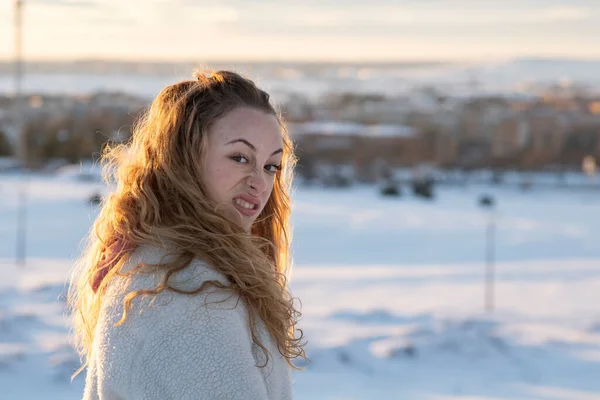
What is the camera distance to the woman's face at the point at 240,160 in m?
1.06

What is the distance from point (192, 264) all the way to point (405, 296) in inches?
542

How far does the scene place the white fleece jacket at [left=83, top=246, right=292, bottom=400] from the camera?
2.92 ft

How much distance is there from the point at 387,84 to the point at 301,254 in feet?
286

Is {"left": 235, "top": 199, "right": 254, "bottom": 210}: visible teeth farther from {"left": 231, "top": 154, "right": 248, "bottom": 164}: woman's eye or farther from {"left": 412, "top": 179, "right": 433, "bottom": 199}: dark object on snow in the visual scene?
{"left": 412, "top": 179, "right": 433, "bottom": 199}: dark object on snow

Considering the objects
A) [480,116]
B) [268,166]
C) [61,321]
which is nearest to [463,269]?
[61,321]

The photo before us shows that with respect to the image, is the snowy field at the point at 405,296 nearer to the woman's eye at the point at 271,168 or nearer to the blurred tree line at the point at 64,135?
the woman's eye at the point at 271,168

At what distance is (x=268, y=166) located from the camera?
1.13 m

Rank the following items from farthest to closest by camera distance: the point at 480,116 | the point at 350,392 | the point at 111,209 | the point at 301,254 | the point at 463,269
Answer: the point at 480,116 → the point at 301,254 → the point at 463,269 → the point at 350,392 → the point at 111,209

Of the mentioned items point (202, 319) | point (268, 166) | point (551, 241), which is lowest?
point (551, 241)

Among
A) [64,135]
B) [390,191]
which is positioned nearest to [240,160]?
[390,191]

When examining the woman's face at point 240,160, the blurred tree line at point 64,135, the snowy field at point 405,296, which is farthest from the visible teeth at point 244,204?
the blurred tree line at point 64,135

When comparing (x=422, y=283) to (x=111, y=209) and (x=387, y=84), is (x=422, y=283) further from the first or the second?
(x=387, y=84)

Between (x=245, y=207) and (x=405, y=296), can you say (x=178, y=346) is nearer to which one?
(x=245, y=207)

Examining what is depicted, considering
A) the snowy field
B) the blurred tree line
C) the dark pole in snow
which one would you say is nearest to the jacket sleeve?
the snowy field
